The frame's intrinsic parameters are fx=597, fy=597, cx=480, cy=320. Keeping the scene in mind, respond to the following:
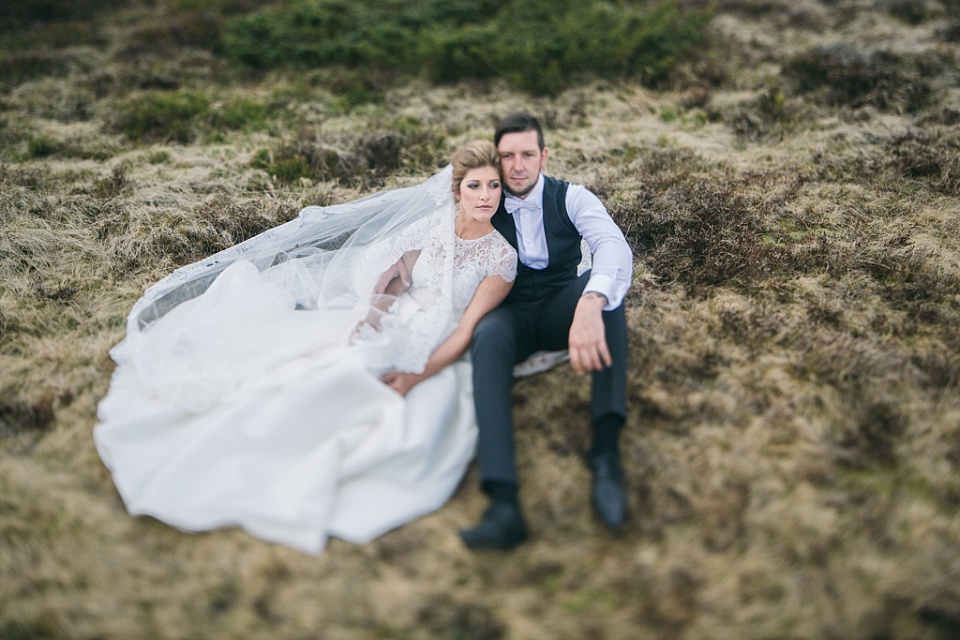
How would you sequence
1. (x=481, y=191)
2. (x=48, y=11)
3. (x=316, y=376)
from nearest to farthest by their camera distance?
1. (x=316, y=376)
2. (x=481, y=191)
3. (x=48, y=11)

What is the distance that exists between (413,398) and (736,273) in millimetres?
2657

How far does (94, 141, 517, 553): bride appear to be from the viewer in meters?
2.63

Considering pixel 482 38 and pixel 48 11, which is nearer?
pixel 482 38

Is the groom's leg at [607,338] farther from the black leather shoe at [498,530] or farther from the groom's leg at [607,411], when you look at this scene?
the black leather shoe at [498,530]

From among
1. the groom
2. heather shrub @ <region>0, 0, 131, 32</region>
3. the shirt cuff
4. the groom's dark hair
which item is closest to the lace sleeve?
the groom

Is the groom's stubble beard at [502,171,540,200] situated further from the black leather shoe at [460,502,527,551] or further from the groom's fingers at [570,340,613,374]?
the black leather shoe at [460,502,527,551]

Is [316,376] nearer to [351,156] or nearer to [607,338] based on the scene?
[607,338]

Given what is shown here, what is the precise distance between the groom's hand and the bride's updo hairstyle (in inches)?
40.8

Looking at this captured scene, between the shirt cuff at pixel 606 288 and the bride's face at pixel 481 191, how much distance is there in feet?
2.38

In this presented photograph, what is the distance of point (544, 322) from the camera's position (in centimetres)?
343

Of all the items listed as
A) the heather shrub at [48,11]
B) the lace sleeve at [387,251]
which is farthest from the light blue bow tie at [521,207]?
the heather shrub at [48,11]

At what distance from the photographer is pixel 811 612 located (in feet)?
7.30

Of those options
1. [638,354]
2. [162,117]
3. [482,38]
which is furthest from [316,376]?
[482,38]

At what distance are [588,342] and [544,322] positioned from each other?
57cm
